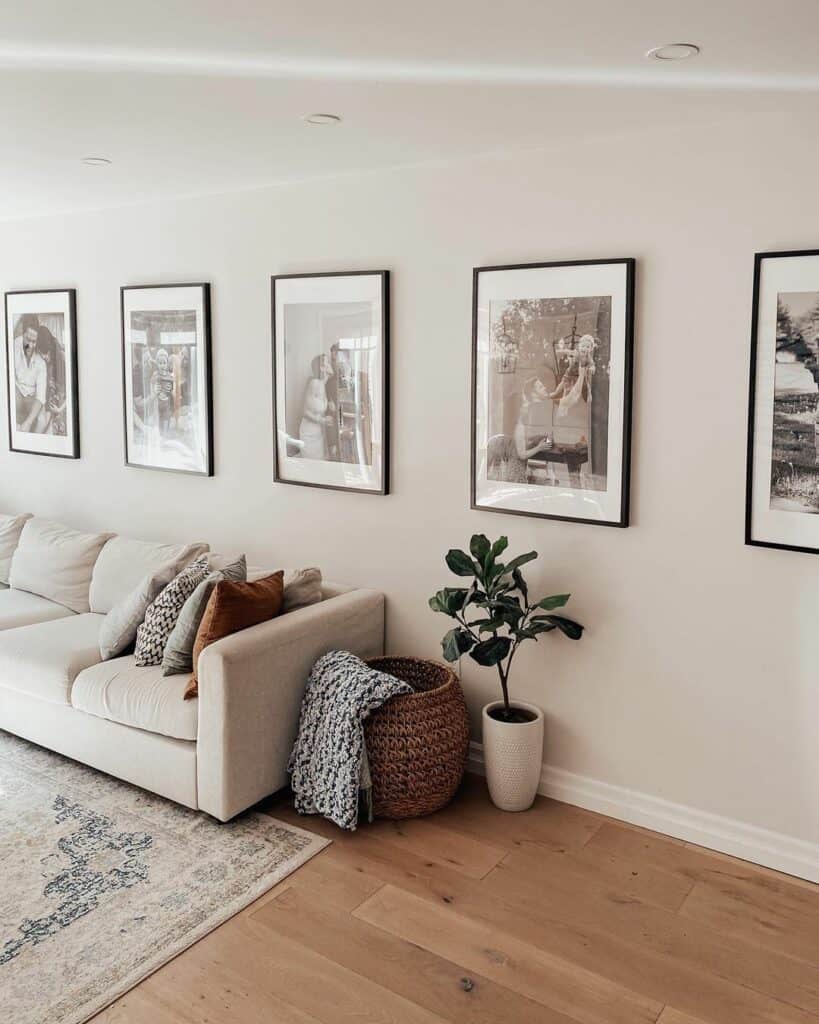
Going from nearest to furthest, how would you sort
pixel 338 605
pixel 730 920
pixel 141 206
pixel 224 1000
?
pixel 224 1000 → pixel 730 920 → pixel 338 605 → pixel 141 206

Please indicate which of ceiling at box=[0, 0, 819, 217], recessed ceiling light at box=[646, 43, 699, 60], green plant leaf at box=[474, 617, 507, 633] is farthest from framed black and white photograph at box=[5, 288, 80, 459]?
recessed ceiling light at box=[646, 43, 699, 60]

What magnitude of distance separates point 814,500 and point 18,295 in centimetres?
434

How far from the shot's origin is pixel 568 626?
3.34m

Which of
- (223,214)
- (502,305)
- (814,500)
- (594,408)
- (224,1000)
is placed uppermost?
(223,214)

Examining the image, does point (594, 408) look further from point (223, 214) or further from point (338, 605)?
point (223, 214)

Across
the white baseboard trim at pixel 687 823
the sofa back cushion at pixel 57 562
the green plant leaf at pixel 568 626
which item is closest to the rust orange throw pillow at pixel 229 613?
the green plant leaf at pixel 568 626

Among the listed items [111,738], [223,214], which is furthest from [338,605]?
[223,214]

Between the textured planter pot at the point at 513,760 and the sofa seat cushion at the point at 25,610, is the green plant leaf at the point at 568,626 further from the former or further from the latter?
the sofa seat cushion at the point at 25,610

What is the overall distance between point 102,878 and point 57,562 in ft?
6.72

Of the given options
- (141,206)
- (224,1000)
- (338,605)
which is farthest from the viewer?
(141,206)

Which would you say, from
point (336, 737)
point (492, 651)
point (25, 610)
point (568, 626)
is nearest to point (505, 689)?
point (492, 651)

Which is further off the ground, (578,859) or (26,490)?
(26,490)

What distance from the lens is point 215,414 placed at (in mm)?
4441

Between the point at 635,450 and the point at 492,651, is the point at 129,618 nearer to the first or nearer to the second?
the point at 492,651
